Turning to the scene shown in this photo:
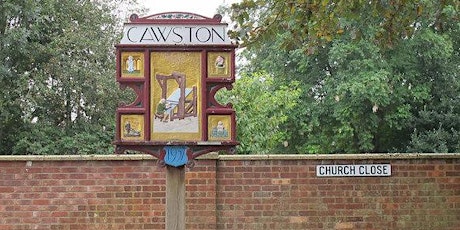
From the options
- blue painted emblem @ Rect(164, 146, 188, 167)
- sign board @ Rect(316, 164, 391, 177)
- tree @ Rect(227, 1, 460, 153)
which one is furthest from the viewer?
tree @ Rect(227, 1, 460, 153)

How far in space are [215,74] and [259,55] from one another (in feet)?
82.3

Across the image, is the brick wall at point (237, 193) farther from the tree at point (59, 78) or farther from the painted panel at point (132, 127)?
the tree at point (59, 78)

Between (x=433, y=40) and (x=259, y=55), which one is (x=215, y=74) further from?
(x=259, y=55)

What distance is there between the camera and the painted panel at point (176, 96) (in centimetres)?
666

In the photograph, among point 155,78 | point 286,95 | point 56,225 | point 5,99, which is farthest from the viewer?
point 286,95

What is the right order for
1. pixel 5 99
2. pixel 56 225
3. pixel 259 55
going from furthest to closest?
1. pixel 259 55
2. pixel 5 99
3. pixel 56 225

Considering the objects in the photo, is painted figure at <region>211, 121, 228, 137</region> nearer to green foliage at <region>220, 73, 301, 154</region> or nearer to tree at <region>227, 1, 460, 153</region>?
green foliage at <region>220, 73, 301, 154</region>

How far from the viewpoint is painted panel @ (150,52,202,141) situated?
6656 mm

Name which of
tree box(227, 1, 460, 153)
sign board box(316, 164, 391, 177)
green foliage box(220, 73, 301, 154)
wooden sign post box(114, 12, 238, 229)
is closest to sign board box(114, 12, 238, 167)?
wooden sign post box(114, 12, 238, 229)

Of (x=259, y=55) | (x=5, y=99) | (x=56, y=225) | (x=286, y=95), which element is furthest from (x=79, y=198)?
(x=259, y=55)

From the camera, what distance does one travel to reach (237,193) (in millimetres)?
10711

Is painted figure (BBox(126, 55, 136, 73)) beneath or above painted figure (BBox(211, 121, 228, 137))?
above

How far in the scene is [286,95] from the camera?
2656 centimetres

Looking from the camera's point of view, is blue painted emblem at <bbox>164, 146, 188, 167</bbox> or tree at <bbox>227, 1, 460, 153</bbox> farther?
tree at <bbox>227, 1, 460, 153</bbox>
